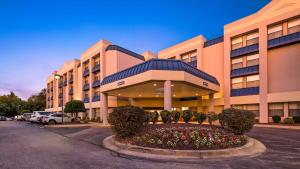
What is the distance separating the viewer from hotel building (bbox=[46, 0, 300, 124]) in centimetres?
2152

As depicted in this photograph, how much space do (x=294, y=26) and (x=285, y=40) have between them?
196cm

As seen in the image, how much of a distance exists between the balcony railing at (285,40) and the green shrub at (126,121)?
23.8 meters

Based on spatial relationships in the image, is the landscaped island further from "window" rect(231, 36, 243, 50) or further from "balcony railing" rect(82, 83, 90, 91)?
"balcony railing" rect(82, 83, 90, 91)

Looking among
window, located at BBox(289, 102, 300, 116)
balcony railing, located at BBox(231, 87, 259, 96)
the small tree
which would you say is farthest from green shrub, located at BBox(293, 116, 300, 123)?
the small tree

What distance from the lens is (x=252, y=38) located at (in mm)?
30953

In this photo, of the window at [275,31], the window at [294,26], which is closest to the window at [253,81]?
the window at [275,31]

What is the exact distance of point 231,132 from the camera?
12.4 metres

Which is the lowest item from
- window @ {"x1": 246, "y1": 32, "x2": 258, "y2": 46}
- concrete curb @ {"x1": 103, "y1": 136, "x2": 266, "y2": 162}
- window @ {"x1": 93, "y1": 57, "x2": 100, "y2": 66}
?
concrete curb @ {"x1": 103, "y1": 136, "x2": 266, "y2": 162}

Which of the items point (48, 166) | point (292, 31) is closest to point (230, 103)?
point (292, 31)

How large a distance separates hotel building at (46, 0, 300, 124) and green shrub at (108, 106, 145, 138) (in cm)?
727

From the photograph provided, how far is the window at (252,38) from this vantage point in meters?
30.5

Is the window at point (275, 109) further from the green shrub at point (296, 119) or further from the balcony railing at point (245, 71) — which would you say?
the balcony railing at point (245, 71)

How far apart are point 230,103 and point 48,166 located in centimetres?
2909

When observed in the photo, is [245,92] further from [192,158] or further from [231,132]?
[192,158]
